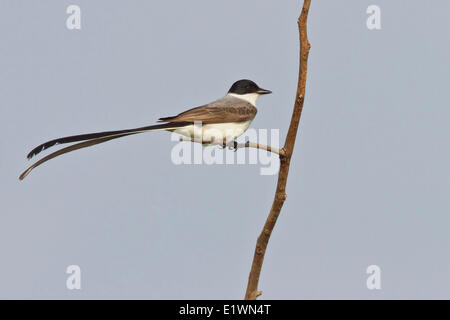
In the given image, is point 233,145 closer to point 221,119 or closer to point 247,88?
point 221,119

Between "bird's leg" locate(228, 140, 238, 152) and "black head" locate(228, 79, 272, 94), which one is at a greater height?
"black head" locate(228, 79, 272, 94)

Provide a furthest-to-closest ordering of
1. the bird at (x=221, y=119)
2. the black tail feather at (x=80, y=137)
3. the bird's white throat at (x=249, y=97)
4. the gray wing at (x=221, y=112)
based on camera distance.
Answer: the bird's white throat at (x=249, y=97) → the gray wing at (x=221, y=112) → the bird at (x=221, y=119) → the black tail feather at (x=80, y=137)

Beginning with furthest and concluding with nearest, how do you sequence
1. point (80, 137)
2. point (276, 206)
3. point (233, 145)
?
1. point (233, 145)
2. point (80, 137)
3. point (276, 206)

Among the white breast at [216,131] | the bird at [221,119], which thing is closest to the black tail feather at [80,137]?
the bird at [221,119]

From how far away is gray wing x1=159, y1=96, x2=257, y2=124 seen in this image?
7.69 metres

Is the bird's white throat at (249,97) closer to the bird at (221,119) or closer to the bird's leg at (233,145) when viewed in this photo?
the bird at (221,119)

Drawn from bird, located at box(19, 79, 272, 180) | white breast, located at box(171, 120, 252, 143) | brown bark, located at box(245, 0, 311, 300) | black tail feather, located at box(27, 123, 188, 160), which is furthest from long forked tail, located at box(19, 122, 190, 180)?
brown bark, located at box(245, 0, 311, 300)

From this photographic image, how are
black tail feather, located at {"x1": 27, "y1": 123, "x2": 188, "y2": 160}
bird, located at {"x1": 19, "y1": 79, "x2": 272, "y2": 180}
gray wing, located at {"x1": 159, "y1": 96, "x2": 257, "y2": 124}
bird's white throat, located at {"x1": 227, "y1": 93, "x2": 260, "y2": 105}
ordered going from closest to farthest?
black tail feather, located at {"x1": 27, "y1": 123, "x2": 188, "y2": 160}
bird, located at {"x1": 19, "y1": 79, "x2": 272, "y2": 180}
gray wing, located at {"x1": 159, "y1": 96, "x2": 257, "y2": 124}
bird's white throat, located at {"x1": 227, "y1": 93, "x2": 260, "y2": 105}

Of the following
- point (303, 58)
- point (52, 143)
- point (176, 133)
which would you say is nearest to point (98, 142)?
point (52, 143)

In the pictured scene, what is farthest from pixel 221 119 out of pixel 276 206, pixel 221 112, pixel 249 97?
pixel 276 206

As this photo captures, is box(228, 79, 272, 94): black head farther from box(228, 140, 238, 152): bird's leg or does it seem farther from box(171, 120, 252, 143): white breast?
box(228, 140, 238, 152): bird's leg

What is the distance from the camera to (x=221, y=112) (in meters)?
8.05

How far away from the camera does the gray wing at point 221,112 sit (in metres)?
7.69

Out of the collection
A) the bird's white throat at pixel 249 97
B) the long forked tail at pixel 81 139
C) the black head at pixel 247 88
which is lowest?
the long forked tail at pixel 81 139
